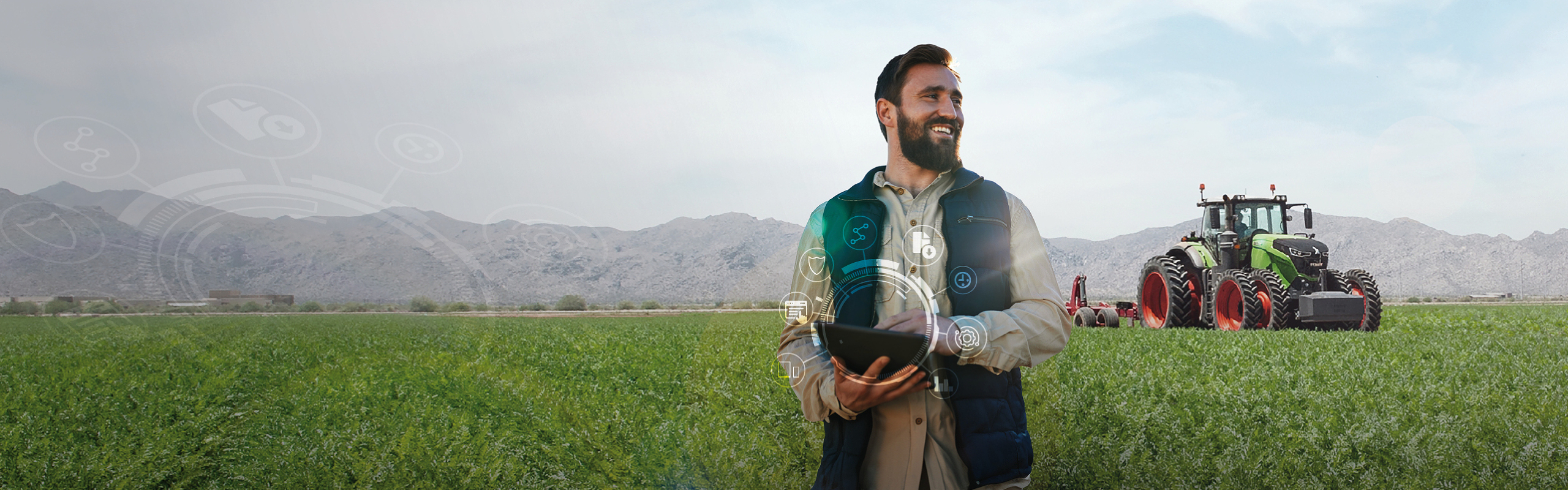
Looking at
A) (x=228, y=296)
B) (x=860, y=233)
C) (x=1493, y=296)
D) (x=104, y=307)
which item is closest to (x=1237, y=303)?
(x=228, y=296)

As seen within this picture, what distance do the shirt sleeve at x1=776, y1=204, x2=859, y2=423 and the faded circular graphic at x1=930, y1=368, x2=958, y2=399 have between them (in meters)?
0.17

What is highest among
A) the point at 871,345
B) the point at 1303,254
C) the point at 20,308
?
the point at 1303,254

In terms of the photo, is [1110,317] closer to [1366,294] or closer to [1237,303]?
[1237,303]

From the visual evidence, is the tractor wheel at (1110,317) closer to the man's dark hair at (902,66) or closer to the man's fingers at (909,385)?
the man's dark hair at (902,66)

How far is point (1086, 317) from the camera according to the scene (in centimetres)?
1880

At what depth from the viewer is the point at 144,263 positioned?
409cm

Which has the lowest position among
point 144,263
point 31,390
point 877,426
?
point 31,390

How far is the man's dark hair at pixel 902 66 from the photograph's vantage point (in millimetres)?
1642

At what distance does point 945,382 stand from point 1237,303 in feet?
54.5

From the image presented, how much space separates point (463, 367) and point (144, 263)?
558cm

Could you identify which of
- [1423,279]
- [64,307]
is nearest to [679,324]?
[64,307]

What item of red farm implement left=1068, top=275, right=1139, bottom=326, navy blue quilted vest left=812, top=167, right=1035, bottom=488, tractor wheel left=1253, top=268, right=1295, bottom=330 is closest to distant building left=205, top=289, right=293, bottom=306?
navy blue quilted vest left=812, top=167, right=1035, bottom=488

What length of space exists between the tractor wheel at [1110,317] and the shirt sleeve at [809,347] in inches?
720

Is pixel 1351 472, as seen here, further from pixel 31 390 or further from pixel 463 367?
pixel 31 390
